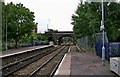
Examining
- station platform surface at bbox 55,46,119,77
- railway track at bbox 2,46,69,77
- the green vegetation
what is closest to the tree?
the green vegetation

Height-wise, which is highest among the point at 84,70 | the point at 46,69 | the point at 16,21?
the point at 16,21

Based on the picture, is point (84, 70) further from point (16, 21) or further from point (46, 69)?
point (16, 21)

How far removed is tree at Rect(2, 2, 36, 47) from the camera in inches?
2601

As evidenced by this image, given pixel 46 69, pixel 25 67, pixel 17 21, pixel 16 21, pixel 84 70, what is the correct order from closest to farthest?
pixel 84 70, pixel 46 69, pixel 25 67, pixel 16 21, pixel 17 21

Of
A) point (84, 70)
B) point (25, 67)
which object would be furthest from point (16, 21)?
point (84, 70)

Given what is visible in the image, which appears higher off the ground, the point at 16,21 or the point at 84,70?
the point at 16,21

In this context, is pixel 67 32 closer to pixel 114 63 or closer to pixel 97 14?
pixel 97 14

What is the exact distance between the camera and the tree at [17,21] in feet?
217

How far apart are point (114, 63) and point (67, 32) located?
138 m

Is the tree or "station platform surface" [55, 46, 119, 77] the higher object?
the tree

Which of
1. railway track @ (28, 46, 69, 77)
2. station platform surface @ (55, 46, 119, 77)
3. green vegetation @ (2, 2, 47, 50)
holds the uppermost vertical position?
green vegetation @ (2, 2, 47, 50)

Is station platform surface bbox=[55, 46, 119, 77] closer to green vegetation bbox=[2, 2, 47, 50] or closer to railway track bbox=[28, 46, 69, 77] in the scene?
railway track bbox=[28, 46, 69, 77]

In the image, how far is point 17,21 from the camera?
226 feet

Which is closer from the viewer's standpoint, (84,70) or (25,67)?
(84,70)
